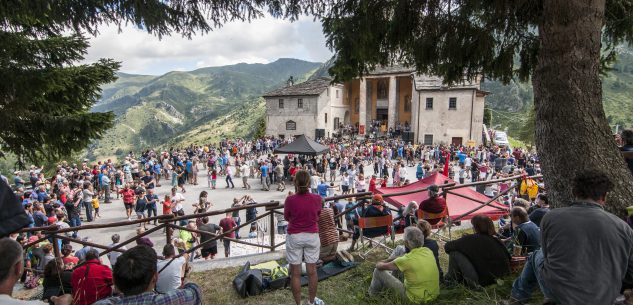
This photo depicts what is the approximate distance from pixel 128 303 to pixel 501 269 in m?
4.31

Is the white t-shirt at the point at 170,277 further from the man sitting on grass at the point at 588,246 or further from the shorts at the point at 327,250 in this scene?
the man sitting on grass at the point at 588,246

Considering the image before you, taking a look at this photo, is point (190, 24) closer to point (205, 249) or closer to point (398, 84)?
point (205, 249)

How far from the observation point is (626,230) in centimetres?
274

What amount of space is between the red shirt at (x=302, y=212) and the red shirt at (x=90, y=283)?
7.96ft

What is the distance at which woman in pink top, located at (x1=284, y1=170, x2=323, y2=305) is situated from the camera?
4402 mm

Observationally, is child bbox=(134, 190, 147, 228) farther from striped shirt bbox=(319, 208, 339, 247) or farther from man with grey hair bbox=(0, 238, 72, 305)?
man with grey hair bbox=(0, 238, 72, 305)

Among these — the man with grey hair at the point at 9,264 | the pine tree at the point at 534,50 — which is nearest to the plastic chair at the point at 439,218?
the pine tree at the point at 534,50

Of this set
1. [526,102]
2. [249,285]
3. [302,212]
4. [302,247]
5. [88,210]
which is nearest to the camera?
[302,212]

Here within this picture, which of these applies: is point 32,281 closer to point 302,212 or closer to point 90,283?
→ point 90,283

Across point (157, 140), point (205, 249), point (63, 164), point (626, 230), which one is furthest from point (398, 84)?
point (157, 140)

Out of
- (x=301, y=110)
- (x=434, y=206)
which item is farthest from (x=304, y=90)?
(x=434, y=206)

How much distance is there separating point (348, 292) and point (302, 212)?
1722 mm

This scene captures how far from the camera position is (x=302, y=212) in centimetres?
438

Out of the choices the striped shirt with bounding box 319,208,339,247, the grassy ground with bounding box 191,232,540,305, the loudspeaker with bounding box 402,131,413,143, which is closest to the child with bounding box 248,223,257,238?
the grassy ground with bounding box 191,232,540,305
